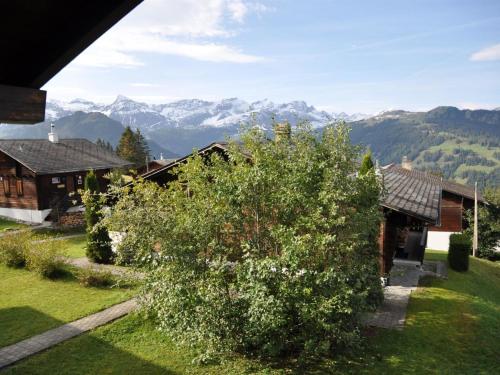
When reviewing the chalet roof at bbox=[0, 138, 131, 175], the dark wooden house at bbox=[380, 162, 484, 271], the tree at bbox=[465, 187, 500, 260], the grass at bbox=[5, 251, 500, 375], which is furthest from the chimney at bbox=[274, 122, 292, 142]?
the chalet roof at bbox=[0, 138, 131, 175]

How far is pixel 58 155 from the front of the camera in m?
35.2

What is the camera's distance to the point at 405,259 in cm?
2202

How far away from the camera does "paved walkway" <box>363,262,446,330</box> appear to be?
13156 mm

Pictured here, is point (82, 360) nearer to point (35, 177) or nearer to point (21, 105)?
point (21, 105)

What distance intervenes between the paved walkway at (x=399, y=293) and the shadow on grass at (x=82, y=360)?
663 centimetres

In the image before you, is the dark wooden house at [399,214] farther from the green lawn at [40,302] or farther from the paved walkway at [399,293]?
the green lawn at [40,302]

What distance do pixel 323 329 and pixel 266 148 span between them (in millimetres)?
4742

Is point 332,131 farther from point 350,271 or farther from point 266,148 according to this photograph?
point 350,271

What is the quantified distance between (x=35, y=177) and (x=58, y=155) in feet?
15.7

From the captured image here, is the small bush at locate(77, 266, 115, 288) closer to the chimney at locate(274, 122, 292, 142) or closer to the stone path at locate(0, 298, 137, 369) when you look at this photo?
the stone path at locate(0, 298, 137, 369)

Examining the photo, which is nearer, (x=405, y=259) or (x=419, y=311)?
(x=419, y=311)

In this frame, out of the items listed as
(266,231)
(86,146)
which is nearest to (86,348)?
(266,231)

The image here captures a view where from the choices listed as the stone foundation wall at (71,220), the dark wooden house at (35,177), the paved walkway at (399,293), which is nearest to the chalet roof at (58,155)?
the dark wooden house at (35,177)

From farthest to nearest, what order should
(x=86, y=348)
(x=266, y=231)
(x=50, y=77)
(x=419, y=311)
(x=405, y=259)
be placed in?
(x=405, y=259)
(x=419, y=311)
(x=86, y=348)
(x=266, y=231)
(x=50, y=77)
